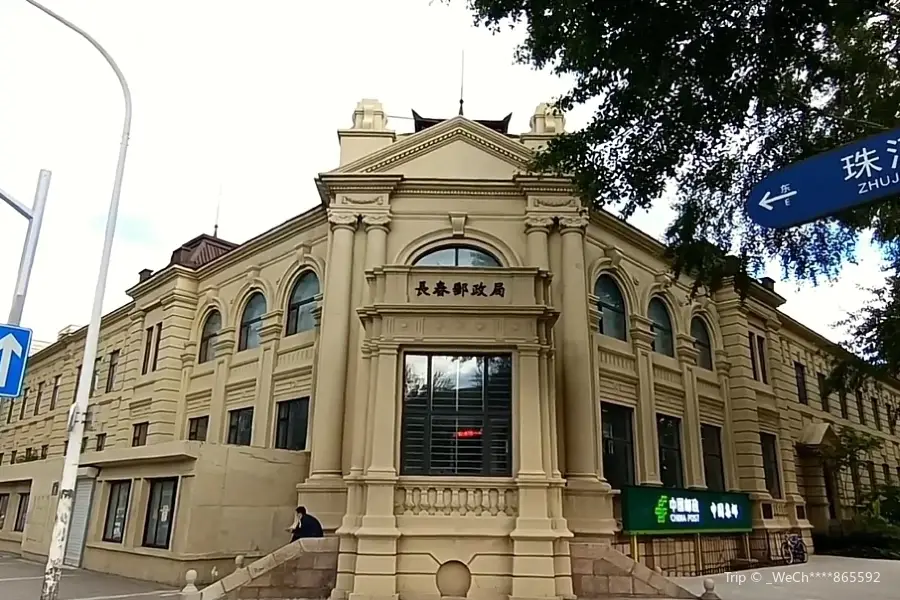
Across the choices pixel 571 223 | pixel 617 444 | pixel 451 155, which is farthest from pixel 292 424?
pixel 571 223

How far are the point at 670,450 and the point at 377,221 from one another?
383 inches

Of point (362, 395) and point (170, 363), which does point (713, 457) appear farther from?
point (170, 363)

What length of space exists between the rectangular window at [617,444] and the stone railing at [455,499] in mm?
4310

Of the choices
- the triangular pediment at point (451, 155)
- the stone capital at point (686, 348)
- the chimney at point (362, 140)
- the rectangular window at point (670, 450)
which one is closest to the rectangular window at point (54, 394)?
the chimney at point (362, 140)

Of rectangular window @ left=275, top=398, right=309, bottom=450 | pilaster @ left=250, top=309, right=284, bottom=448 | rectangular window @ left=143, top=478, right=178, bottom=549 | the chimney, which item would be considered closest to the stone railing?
rectangular window @ left=275, top=398, right=309, bottom=450

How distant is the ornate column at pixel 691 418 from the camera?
61.3 ft

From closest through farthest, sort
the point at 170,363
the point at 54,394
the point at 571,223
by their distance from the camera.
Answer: the point at 571,223 < the point at 170,363 < the point at 54,394

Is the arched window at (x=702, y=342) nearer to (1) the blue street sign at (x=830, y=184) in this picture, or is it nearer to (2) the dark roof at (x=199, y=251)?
Answer: (2) the dark roof at (x=199, y=251)

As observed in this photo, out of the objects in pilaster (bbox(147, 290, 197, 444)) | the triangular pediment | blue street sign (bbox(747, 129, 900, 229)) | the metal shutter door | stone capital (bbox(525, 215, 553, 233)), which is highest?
the triangular pediment

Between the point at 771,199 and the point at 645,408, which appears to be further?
the point at 645,408

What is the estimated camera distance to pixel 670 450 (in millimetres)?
18578

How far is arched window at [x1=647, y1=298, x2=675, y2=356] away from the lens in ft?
63.8

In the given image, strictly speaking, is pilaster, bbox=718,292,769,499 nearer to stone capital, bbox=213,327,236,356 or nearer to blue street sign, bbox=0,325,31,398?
stone capital, bbox=213,327,236,356

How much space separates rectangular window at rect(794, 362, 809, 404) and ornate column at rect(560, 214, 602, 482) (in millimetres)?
14331
